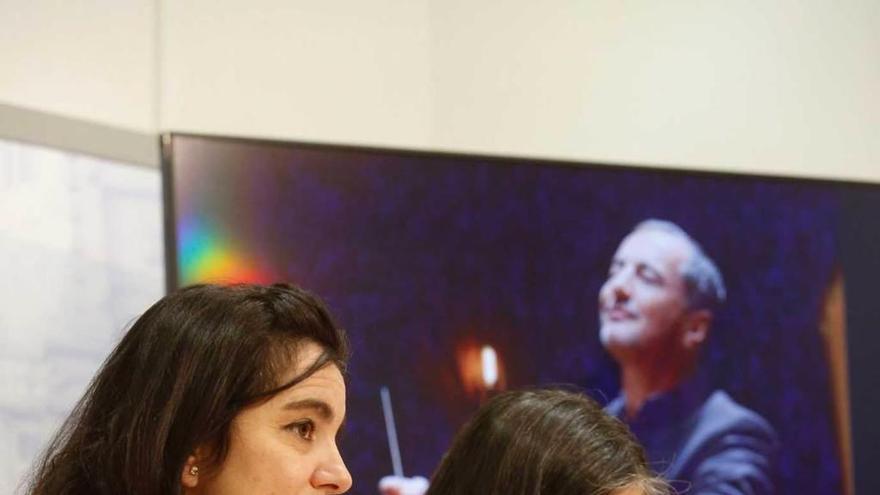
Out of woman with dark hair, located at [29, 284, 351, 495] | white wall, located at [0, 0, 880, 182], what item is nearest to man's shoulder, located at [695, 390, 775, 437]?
white wall, located at [0, 0, 880, 182]

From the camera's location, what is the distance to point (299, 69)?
361 centimetres

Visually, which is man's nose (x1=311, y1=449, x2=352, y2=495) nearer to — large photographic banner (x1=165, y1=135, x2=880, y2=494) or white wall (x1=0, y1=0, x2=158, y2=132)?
large photographic banner (x1=165, y1=135, x2=880, y2=494)

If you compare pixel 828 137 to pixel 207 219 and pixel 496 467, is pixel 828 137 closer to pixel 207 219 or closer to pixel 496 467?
pixel 207 219

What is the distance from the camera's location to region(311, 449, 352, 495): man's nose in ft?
4.76

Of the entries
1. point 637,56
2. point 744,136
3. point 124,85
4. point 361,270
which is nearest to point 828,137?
point 744,136

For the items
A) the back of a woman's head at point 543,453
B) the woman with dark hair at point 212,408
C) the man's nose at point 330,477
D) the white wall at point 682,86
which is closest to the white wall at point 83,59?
the white wall at point 682,86

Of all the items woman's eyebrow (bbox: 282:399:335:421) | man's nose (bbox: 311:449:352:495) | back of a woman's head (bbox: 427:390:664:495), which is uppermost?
woman's eyebrow (bbox: 282:399:335:421)

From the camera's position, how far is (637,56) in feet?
12.7

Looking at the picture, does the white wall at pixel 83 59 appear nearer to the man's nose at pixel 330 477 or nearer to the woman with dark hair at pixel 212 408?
the woman with dark hair at pixel 212 408

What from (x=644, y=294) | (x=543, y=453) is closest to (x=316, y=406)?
(x=543, y=453)

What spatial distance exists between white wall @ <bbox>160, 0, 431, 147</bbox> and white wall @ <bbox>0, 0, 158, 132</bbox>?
2.0 inches

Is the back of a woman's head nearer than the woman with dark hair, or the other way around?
the woman with dark hair

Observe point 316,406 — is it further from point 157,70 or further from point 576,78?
point 576,78

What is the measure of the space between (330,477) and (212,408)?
14 cm
